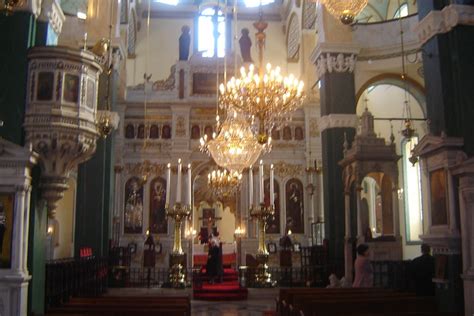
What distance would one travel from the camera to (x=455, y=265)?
24.9 feet

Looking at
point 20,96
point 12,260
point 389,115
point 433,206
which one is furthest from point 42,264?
point 389,115

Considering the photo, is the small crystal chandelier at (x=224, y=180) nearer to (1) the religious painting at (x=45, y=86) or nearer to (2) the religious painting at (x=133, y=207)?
(2) the religious painting at (x=133, y=207)

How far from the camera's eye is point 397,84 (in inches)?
682

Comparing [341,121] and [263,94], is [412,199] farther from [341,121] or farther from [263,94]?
[263,94]

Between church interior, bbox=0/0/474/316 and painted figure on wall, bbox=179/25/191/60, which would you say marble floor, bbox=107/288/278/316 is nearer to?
church interior, bbox=0/0/474/316

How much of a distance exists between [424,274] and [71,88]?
628 centimetres

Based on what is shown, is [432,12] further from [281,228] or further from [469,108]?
[281,228]

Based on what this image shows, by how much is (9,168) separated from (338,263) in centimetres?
889

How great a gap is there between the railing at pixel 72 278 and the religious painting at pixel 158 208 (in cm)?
581

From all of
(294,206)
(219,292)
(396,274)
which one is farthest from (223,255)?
(396,274)

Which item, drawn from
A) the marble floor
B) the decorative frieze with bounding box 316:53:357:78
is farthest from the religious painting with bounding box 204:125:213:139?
the marble floor

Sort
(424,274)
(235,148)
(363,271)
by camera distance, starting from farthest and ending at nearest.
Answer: (235,148) → (363,271) → (424,274)

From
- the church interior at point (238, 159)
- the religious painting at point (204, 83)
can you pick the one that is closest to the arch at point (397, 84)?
the church interior at point (238, 159)

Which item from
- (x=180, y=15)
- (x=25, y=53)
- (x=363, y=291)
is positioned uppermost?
(x=180, y=15)
